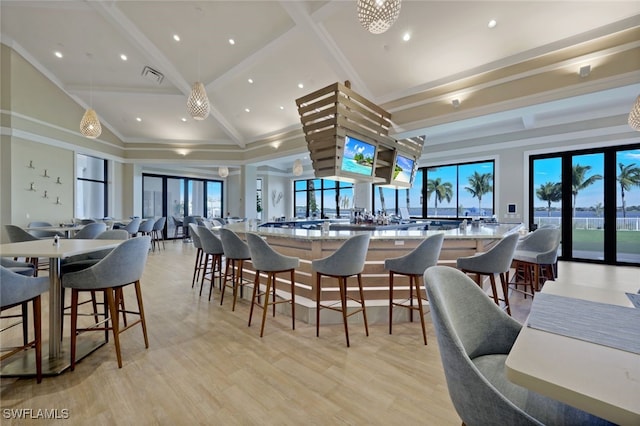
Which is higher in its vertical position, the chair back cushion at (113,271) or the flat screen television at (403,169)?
the flat screen television at (403,169)

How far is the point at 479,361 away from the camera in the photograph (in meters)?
1.20

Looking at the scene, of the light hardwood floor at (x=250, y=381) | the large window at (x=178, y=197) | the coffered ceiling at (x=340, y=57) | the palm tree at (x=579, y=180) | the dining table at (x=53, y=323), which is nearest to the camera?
the light hardwood floor at (x=250, y=381)

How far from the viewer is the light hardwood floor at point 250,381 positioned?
174 cm

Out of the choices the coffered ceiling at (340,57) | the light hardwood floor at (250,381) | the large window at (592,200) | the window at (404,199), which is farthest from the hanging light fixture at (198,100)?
the large window at (592,200)

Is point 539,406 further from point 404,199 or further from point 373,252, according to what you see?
point 404,199

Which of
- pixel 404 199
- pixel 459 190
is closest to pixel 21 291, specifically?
pixel 459 190

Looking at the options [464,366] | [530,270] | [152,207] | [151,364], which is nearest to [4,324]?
[151,364]

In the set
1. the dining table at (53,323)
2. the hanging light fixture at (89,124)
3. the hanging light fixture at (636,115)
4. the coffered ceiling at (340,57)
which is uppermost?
the coffered ceiling at (340,57)

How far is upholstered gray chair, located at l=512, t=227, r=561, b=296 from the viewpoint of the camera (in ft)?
12.2

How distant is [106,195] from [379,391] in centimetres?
1021

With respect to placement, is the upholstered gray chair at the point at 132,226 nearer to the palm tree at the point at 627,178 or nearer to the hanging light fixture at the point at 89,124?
the hanging light fixture at the point at 89,124

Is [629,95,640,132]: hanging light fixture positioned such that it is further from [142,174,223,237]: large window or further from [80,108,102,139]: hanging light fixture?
[142,174,223,237]: large window

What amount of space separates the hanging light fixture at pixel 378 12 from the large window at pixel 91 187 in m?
8.67

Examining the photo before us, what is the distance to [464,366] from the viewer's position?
0.84 meters
